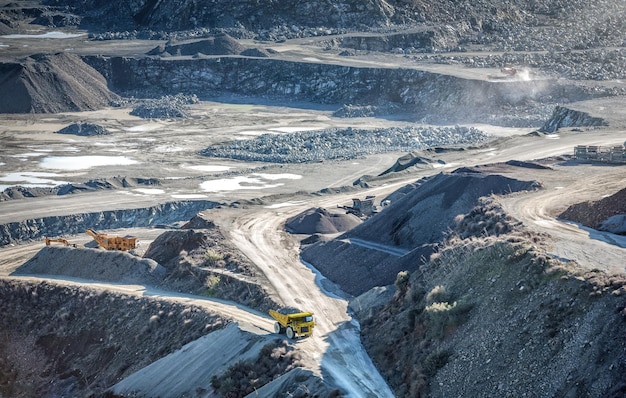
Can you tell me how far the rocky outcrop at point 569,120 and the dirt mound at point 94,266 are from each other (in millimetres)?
42211

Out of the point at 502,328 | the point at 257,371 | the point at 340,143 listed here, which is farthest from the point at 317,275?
the point at 340,143

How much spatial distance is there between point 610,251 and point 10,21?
13433 cm

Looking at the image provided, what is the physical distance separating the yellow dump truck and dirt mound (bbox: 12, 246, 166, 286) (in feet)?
37.5

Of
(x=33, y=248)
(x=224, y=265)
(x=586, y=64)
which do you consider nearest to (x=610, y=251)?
(x=224, y=265)

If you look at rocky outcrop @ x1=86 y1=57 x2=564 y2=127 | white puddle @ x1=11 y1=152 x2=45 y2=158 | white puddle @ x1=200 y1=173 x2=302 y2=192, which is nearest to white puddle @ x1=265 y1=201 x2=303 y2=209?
white puddle @ x1=200 y1=173 x2=302 y2=192

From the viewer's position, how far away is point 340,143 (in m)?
81.4

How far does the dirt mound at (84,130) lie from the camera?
298 ft

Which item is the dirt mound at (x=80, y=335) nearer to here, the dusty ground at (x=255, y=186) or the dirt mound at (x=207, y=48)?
the dusty ground at (x=255, y=186)

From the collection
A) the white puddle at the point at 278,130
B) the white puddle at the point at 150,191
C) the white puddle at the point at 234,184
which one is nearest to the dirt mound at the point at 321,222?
the white puddle at the point at 234,184

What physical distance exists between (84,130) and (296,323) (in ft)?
216

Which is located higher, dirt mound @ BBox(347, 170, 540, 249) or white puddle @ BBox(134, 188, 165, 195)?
dirt mound @ BBox(347, 170, 540, 249)

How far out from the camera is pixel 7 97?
4035 inches

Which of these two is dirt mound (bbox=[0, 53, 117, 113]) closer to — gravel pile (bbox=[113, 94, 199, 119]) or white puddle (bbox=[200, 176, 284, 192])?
gravel pile (bbox=[113, 94, 199, 119])

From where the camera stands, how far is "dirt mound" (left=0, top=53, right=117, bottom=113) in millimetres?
102188
